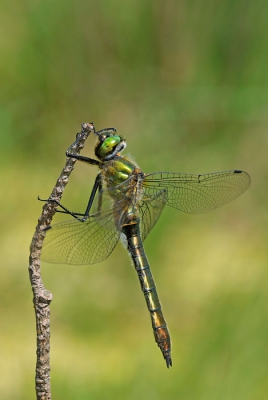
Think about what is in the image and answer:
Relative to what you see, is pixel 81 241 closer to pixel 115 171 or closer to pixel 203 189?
pixel 115 171

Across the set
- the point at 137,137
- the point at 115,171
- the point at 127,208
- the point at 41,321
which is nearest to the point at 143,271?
the point at 127,208

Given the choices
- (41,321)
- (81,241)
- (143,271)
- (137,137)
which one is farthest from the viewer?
(137,137)

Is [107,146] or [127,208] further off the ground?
[107,146]

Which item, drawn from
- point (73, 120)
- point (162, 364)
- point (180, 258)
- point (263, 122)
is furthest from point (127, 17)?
point (162, 364)

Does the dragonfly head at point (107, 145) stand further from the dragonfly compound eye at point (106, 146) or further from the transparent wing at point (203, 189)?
the transparent wing at point (203, 189)

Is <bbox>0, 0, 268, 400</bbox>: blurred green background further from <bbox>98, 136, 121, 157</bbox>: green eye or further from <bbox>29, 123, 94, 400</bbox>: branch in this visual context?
<bbox>29, 123, 94, 400</bbox>: branch

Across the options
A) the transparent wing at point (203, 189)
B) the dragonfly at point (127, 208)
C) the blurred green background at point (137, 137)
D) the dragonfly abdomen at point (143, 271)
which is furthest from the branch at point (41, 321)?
the blurred green background at point (137, 137)
